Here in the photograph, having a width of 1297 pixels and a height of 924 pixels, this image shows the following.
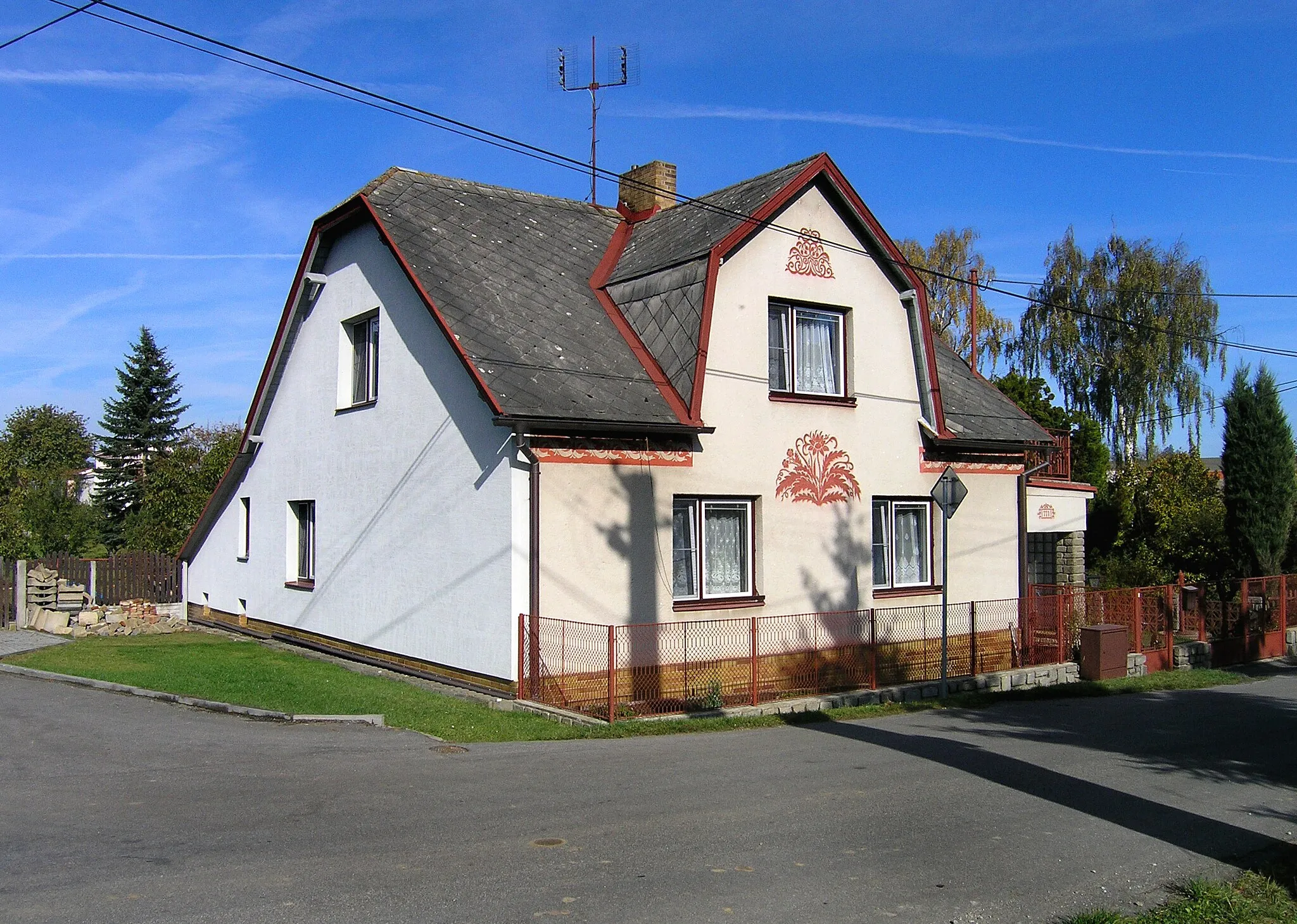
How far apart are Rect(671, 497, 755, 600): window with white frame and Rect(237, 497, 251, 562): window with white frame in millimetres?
10453

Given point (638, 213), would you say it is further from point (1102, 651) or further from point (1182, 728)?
point (1182, 728)

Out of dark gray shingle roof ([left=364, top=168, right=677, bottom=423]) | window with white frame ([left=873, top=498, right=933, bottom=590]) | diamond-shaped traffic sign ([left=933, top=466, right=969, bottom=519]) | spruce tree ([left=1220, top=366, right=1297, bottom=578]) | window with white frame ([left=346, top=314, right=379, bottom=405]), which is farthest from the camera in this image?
spruce tree ([left=1220, top=366, right=1297, bottom=578])

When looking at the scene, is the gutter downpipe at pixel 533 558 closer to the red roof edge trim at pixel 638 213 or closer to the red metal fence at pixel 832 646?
the red metal fence at pixel 832 646

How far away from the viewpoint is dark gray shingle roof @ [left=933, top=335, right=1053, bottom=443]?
17.9 metres

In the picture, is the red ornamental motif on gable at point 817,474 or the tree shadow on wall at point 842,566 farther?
the tree shadow on wall at point 842,566

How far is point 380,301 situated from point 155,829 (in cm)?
1013

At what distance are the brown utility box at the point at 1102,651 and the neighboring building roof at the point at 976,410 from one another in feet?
10.9

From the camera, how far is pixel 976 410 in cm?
1861

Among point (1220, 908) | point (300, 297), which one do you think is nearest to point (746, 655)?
point (1220, 908)

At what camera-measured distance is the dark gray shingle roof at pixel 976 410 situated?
1794cm

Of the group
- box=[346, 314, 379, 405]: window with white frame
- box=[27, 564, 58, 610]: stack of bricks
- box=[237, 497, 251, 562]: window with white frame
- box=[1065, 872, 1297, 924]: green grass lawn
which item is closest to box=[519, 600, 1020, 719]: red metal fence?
box=[346, 314, 379, 405]: window with white frame

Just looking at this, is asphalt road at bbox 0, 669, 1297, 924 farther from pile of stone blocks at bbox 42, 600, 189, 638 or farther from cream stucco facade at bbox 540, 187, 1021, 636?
pile of stone blocks at bbox 42, 600, 189, 638

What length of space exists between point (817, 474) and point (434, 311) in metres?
5.95

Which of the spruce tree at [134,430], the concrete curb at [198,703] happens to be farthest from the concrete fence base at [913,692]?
the spruce tree at [134,430]
